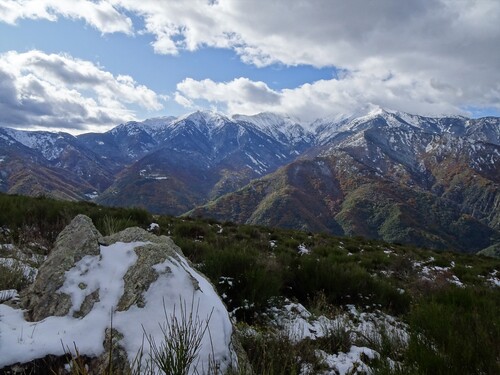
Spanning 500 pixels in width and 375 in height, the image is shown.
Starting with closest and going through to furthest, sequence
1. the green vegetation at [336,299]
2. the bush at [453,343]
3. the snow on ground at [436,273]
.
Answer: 1. the bush at [453,343]
2. the green vegetation at [336,299]
3. the snow on ground at [436,273]

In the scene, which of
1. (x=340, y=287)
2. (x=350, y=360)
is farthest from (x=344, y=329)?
(x=340, y=287)

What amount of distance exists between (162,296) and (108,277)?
2.81 feet

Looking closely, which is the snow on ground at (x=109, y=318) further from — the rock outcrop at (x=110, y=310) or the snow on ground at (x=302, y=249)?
the snow on ground at (x=302, y=249)

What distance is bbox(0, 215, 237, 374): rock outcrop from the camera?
308cm

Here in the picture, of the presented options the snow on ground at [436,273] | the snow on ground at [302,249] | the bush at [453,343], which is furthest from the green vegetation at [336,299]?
the snow on ground at [302,249]

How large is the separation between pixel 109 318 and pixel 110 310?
5.2 inches

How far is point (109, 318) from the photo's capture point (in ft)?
11.4

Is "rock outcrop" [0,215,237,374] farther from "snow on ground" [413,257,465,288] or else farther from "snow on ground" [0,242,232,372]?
"snow on ground" [413,257,465,288]

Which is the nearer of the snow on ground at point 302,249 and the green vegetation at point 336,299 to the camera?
the green vegetation at point 336,299

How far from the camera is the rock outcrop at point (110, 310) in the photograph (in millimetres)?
3080

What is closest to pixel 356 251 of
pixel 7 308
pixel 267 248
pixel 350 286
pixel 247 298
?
pixel 267 248

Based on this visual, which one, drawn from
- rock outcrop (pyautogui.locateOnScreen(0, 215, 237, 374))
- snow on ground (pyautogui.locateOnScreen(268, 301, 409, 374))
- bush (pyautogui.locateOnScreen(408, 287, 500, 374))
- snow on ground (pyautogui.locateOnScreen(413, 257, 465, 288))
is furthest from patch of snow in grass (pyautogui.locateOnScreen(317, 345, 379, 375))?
snow on ground (pyautogui.locateOnScreen(413, 257, 465, 288))

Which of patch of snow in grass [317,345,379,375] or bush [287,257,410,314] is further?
bush [287,257,410,314]

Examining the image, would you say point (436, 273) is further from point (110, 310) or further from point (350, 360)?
point (110, 310)
